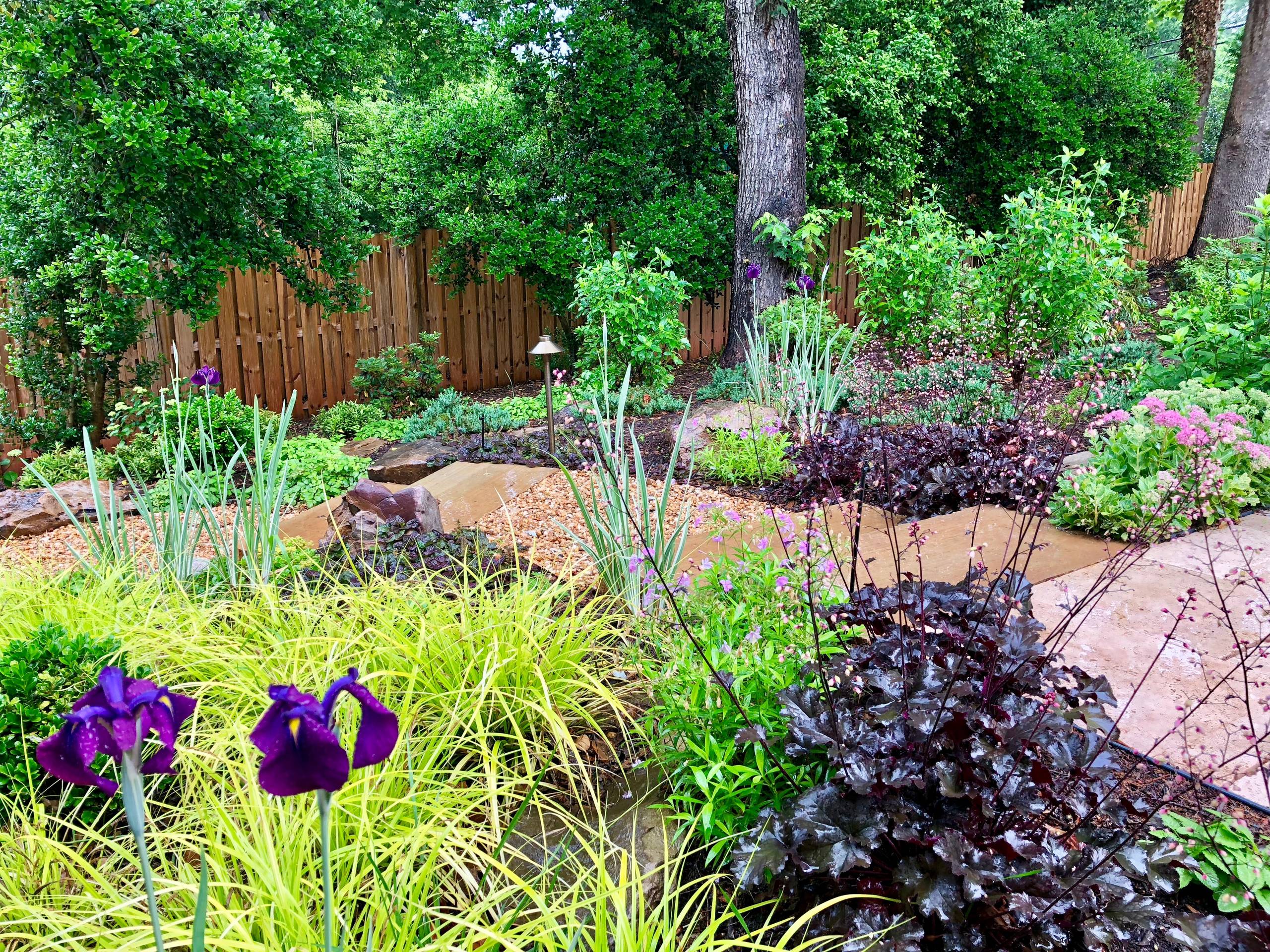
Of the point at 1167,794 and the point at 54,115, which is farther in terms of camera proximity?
the point at 54,115

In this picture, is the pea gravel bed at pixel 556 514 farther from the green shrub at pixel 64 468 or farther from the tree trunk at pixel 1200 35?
the tree trunk at pixel 1200 35

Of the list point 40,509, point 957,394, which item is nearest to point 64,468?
point 40,509

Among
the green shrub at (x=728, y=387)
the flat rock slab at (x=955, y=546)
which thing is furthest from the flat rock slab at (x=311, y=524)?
the green shrub at (x=728, y=387)

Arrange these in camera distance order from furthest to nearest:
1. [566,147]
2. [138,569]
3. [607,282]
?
[566,147], [607,282], [138,569]

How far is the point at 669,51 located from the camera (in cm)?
909

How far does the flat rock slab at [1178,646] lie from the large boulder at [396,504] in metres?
2.38

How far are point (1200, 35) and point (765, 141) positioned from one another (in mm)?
9652

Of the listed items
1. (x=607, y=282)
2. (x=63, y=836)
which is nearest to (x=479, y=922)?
(x=63, y=836)

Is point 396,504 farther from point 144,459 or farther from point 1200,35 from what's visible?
point 1200,35

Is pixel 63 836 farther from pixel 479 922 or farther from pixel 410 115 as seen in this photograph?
pixel 410 115

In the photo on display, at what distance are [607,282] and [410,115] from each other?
4.46 meters

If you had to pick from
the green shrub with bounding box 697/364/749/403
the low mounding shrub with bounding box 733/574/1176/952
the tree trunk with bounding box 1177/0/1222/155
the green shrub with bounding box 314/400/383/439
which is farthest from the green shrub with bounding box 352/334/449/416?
the tree trunk with bounding box 1177/0/1222/155

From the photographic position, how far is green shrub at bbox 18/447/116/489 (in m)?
5.86

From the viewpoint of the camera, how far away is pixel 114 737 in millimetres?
882
